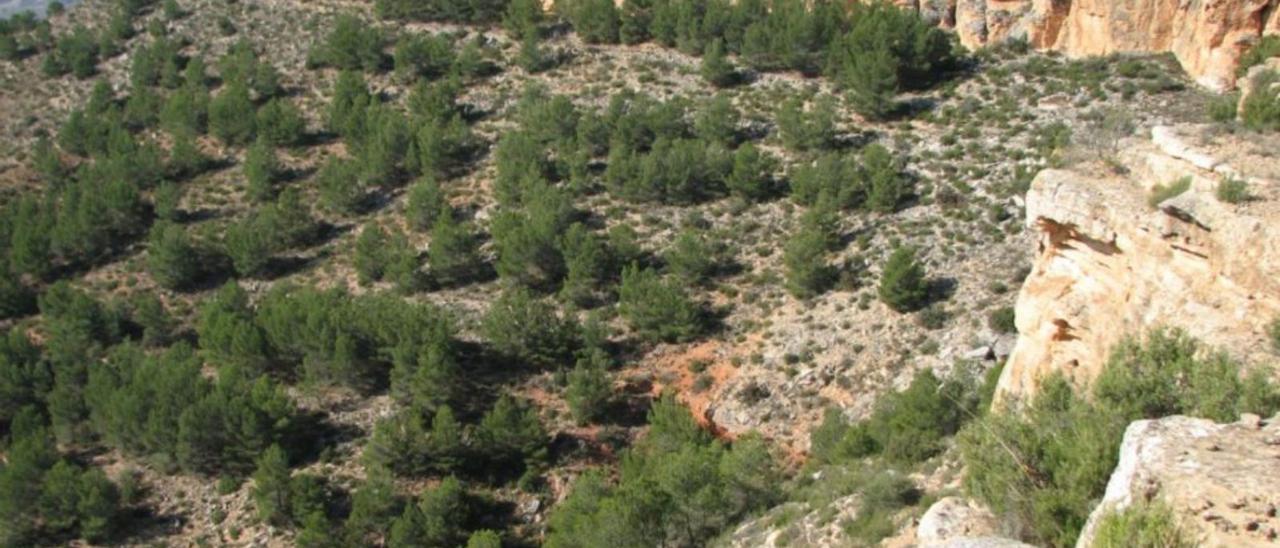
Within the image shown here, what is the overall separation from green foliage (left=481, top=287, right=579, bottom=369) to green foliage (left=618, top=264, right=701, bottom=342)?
2.38 m

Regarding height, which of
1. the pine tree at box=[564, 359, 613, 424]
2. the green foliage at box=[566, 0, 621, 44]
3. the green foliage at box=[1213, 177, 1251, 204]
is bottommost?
the pine tree at box=[564, 359, 613, 424]

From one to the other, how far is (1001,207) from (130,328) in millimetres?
36171

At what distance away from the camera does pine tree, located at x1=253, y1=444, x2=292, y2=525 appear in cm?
3488

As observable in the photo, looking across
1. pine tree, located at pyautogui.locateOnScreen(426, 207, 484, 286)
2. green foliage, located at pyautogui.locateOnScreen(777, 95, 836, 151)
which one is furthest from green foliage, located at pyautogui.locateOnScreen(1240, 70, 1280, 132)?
pine tree, located at pyautogui.locateOnScreen(426, 207, 484, 286)

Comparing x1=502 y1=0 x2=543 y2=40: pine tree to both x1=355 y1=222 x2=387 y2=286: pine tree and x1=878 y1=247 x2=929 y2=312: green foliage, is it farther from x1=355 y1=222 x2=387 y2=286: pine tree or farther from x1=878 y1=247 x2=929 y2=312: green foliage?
x1=878 y1=247 x2=929 y2=312: green foliage

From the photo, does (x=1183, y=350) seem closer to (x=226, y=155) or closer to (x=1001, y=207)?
(x=1001, y=207)

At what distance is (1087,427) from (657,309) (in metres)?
24.8

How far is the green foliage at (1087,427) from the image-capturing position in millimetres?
15242

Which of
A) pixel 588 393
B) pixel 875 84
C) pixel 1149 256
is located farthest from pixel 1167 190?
pixel 875 84

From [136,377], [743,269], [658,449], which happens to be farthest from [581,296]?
[136,377]

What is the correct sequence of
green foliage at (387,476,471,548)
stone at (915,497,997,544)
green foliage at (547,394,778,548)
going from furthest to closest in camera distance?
1. green foliage at (387,476,471,548)
2. green foliage at (547,394,778,548)
3. stone at (915,497,997,544)

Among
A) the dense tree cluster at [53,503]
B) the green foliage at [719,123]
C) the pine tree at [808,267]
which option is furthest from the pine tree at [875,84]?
the dense tree cluster at [53,503]

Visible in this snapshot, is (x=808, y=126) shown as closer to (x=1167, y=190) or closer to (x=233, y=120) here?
(x=1167, y=190)

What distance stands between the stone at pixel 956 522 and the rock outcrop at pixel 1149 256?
187 inches
